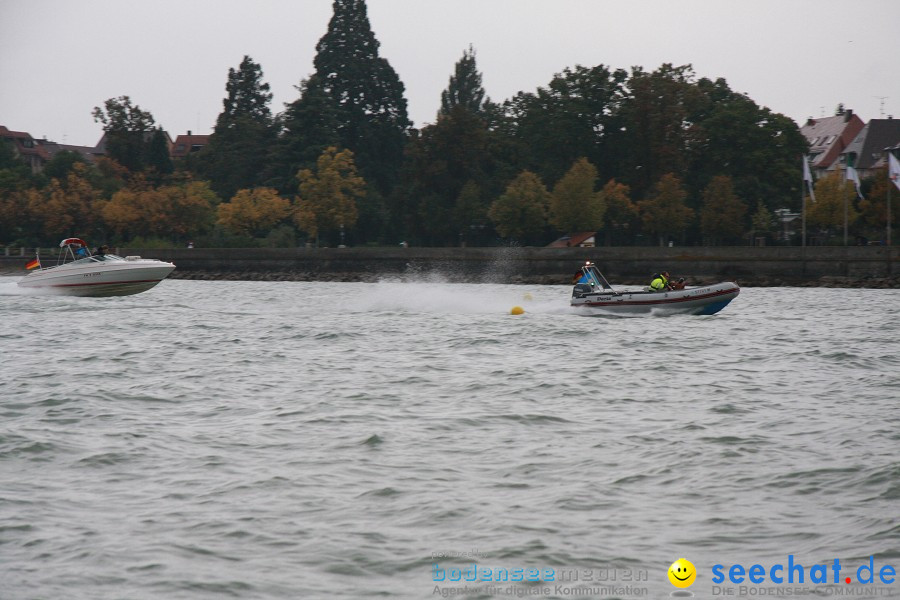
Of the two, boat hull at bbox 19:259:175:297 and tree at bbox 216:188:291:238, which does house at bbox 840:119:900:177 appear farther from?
boat hull at bbox 19:259:175:297

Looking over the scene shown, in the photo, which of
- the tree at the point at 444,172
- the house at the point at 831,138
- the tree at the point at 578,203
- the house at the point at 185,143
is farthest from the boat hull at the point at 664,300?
the house at the point at 185,143

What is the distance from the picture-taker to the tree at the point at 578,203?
78.7 m

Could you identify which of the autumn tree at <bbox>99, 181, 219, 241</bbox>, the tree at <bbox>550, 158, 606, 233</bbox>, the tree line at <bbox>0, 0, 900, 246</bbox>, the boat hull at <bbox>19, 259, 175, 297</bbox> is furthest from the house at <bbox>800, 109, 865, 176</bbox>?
the boat hull at <bbox>19, 259, 175, 297</bbox>

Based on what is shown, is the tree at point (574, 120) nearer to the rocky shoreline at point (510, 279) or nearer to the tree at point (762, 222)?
the tree at point (762, 222)

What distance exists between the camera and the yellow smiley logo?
744 cm

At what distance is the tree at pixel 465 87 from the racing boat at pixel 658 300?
84.7 m

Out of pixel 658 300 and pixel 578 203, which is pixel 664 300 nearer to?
pixel 658 300

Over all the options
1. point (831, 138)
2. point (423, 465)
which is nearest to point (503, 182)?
point (831, 138)

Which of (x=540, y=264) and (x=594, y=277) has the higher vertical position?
(x=594, y=277)

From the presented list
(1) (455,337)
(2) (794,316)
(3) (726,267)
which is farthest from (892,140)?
(1) (455,337)

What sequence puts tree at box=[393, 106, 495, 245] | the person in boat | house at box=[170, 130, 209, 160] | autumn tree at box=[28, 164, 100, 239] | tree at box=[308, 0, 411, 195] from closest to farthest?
1. the person in boat
2. tree at box=[393, 106, 495, 245]
3. autumn tree at box=[28, 164, 100, 239]
4. tree at box=[308, 0, 411, 195]
5. house at box=[170, 130, 209, 160]

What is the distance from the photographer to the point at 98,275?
3956cm

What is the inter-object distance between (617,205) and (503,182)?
12.1 meters

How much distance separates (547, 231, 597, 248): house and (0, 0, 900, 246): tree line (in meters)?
1.00
